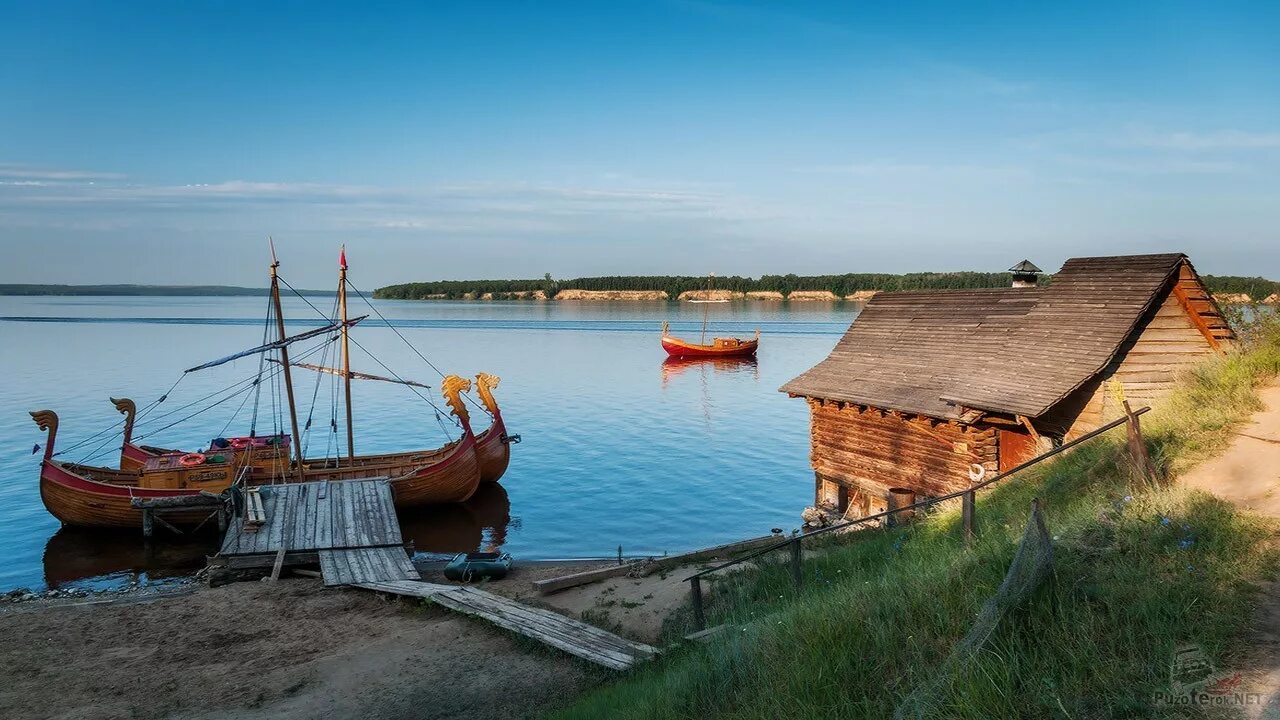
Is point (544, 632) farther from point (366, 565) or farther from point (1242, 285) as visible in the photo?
point (1242, 285)

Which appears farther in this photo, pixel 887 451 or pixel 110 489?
pixel 110 489

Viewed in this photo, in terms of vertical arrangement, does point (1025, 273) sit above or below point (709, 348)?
above

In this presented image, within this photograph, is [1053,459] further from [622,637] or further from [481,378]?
[481,378]

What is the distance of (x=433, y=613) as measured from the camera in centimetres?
1595

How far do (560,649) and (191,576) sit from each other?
14.5 m

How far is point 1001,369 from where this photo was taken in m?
18.0

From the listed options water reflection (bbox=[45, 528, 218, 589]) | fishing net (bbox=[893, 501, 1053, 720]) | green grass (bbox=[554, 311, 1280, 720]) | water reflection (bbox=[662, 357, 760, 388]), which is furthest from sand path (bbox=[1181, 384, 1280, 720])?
water reflection (bbox=[662, 357, 760, 388])

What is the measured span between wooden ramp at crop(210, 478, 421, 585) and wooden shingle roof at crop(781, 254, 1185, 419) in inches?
459

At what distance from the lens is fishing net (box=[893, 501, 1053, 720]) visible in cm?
580

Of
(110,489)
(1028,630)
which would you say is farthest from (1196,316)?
(110,489)

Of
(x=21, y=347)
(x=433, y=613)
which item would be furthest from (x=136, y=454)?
(x=21, y=347)

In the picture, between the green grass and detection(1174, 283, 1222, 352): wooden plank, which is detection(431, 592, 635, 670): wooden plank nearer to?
the green grass

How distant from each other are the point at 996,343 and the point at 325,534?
17263 millimetres

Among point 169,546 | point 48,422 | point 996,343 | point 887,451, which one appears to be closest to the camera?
point 996,343
